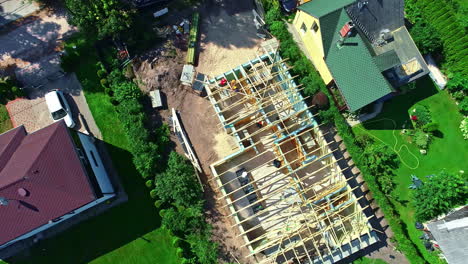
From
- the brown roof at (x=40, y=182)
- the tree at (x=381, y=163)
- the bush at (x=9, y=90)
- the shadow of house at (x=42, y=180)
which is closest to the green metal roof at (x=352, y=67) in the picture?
the tree at (x=381, y=163)

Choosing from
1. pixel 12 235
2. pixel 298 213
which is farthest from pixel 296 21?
pixel 12 235

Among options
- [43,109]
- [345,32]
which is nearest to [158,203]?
[43,109]

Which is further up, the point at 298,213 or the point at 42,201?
the point at 42,201

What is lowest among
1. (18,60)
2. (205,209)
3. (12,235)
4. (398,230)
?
(398,230)

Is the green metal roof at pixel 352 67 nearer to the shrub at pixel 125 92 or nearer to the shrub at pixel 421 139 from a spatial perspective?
the shrub at pixel 421 139

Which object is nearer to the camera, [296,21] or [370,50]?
[370,50]

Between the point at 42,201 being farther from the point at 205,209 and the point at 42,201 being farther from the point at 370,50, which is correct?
the point at 370,50

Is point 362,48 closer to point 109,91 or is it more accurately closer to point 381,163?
point 381,163

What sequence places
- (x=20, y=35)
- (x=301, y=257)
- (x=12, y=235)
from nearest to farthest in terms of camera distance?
(x=12, y=235) → (x=301, y=257) → (x=20, y=35)
